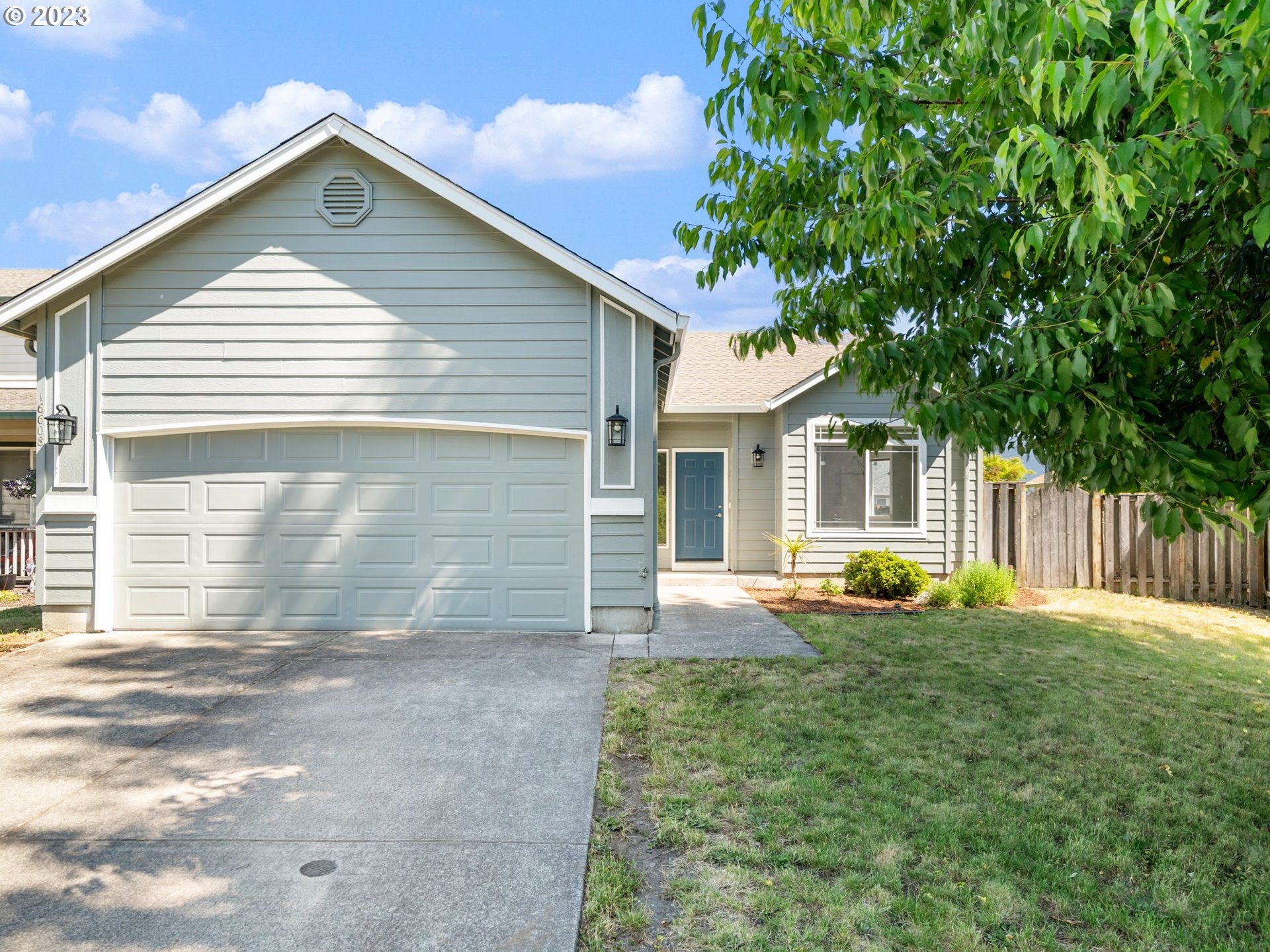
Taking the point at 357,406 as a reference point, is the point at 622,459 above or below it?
below

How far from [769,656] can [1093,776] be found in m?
2.93

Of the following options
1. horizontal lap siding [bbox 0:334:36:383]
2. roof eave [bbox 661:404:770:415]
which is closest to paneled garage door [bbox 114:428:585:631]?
roof eave [bbox 661:404:770:415]

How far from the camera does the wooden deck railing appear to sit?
11539 mm

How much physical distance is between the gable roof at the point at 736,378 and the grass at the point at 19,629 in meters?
8.22

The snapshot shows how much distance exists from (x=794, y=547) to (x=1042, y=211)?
785cm

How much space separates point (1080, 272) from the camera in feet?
11.0

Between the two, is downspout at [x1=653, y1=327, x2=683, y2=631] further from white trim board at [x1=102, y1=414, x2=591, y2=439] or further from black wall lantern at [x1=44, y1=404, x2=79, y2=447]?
black wall lantern at [x1=44, y1=404, x2=79, y2=447]

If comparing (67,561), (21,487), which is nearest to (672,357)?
(67,561)

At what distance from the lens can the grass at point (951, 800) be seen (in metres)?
2.76

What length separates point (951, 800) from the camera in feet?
12.5

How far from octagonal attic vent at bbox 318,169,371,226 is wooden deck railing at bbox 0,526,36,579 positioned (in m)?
8.27

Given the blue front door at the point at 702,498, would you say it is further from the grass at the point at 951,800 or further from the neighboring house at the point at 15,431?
the neighboring house at the point at 15,431

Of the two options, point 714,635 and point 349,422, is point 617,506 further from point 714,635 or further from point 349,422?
point 349,422

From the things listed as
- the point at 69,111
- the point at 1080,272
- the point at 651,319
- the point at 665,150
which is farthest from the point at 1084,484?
the point at 665,150
